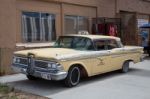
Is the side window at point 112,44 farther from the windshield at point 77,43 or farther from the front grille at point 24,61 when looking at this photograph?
the front grille at point 24,61

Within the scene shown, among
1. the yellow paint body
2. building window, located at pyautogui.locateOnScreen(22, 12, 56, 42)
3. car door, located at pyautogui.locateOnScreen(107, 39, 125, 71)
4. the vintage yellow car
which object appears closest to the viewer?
the vintage yellow car

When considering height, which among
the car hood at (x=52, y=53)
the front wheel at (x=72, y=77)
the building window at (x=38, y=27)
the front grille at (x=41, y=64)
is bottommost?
the front wheel at (x=72, y=77)

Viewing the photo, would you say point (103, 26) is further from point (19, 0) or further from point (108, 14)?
point (19, 0)

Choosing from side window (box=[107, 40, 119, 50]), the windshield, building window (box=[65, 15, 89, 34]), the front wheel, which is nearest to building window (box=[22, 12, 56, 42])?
building window (box=[65, 15, 89, 34])

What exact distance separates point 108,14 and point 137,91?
8.89m

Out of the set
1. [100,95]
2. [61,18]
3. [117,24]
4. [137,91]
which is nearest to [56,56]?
[100,95]

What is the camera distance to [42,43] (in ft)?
41.6

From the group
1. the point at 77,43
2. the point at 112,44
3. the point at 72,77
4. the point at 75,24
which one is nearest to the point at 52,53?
the point at 72,77

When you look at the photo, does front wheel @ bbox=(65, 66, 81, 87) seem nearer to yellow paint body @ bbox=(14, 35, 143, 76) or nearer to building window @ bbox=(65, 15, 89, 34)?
yellow paint body @ bbox=(14, 35, 143, 76)

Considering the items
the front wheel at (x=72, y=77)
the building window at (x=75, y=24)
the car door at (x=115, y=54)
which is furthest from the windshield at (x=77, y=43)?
the building window at (x=75, y=24)

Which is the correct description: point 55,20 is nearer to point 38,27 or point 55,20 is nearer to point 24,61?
point 38,27

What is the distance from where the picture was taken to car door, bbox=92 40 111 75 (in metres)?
9.51

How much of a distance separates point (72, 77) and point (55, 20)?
16.7 ft

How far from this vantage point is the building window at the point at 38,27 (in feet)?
39.4
